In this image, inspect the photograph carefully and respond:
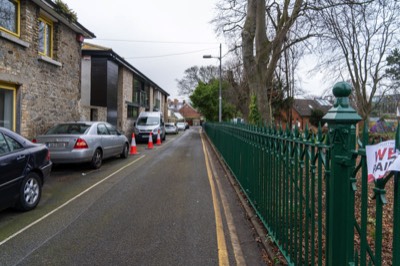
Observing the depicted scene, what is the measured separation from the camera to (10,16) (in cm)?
1026

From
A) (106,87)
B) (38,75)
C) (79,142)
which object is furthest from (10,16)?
(106,87)

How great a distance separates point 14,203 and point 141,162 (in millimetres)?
6991

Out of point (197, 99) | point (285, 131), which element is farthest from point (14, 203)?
point (197, 99)

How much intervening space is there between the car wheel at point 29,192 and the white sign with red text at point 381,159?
5460mm

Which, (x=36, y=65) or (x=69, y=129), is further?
(x=36, y=65)

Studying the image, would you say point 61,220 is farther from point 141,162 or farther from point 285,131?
point 141,162

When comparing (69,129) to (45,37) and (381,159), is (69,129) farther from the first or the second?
(381,159)

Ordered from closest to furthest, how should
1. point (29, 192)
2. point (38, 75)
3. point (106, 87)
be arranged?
1. point (29, 192)
2. point (38, 75)
3. point (106, 87)

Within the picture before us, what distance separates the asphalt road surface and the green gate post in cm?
168

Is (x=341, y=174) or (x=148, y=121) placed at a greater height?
(x=148, y=121)

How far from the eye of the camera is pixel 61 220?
5.35 meters

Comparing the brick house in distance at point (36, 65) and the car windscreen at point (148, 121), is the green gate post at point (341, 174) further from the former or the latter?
the car windscreen at point (148, 121)

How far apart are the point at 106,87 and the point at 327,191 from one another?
19692mm

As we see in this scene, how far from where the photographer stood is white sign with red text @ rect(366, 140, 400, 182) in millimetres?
1677
